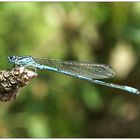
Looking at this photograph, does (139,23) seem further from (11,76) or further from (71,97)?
(11,76)

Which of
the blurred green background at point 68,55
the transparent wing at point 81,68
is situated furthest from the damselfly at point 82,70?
the blurred green background at point 68,55

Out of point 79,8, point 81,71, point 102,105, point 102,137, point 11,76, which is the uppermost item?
point 79,8

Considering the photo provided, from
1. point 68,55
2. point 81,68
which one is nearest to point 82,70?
point 81,68

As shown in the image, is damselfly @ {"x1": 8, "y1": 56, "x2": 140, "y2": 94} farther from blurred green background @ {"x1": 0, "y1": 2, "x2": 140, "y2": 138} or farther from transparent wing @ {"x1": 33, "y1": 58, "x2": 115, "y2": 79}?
blurred green background @ {"x1": 0, "y1": 2, "x2": 140, "y2": 138}

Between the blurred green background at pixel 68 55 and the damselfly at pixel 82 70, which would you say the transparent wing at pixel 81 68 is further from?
the blurred green background at pixel 68 55

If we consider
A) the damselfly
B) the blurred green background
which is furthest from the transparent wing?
the blurred green background

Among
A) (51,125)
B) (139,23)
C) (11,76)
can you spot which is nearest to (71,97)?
(51,125)

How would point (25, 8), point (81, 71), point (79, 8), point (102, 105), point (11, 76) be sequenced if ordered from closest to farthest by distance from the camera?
point (11, 76), point (81, 71), point (25, 8), point (79, 8), point (102, 105)
